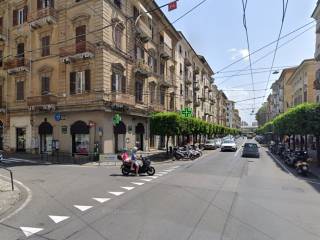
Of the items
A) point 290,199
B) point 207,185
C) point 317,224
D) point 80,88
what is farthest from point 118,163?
point 317,224

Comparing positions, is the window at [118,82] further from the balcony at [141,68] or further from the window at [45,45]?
the window at [45,45]

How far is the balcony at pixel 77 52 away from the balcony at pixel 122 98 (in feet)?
12.0

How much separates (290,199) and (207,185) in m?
3.65

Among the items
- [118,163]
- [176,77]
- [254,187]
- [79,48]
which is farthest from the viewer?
[176,77]

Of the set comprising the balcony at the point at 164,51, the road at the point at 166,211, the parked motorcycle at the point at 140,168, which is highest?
the balcony at the point at 164,51

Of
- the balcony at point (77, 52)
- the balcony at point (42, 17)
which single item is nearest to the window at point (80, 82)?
the balcony at point (77, 52)

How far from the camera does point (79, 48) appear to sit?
27.1m

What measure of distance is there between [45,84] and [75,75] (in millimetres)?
3976

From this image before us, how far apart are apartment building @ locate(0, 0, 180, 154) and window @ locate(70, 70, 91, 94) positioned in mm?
83

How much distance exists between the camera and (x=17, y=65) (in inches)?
1261

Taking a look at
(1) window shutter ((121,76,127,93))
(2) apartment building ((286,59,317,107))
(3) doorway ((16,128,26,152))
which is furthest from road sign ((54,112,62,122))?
(2) apartment building ((286,59,317,107))

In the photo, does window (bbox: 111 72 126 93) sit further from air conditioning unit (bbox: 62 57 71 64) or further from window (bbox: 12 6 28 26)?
window (bbox: 12 6 28 26)

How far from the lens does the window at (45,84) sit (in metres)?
30.0

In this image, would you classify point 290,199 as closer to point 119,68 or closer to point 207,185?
point 207,185
